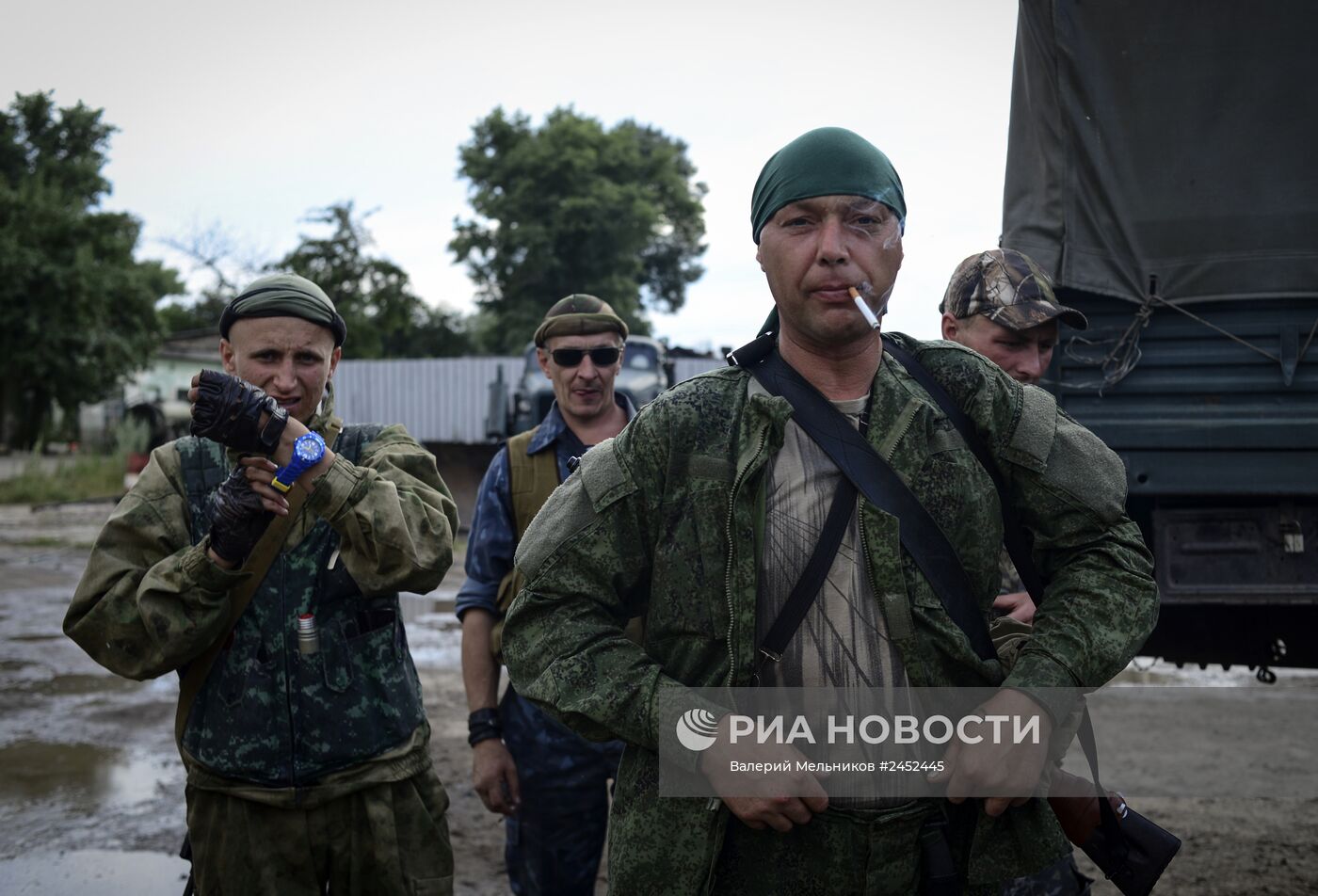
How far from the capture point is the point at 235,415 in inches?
95.8

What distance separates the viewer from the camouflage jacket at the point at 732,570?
1.75 metres

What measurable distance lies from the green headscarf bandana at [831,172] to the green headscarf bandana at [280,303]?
140 centimetres

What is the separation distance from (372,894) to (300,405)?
1.25 meters

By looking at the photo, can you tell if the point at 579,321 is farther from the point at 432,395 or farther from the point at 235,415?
the point at 432,395

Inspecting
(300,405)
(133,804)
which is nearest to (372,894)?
(300,405)

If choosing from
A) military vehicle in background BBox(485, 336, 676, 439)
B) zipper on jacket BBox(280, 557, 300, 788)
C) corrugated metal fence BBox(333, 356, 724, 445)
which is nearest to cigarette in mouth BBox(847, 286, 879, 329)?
zipper on jacket BBox(280, 557, 300, 788)

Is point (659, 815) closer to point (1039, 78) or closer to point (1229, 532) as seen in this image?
point (1229, 532)

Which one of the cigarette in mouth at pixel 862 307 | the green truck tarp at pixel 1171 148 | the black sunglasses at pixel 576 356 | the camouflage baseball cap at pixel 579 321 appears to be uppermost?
the green truck tarp at pixel 1171 148

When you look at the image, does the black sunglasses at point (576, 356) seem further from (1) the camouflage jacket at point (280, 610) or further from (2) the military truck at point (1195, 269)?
(2) the military truck at point (1195, 269)

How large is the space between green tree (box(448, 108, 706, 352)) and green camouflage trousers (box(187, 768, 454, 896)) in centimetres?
3343

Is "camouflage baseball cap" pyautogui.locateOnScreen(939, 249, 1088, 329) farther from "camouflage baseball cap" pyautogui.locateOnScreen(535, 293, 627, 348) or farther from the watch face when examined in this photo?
the watch face

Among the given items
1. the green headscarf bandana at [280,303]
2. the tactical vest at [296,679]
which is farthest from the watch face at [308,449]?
the green headscarf bandana at [280,303]

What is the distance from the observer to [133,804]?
215 inches

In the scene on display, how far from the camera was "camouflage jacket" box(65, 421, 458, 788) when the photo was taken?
2.59m
